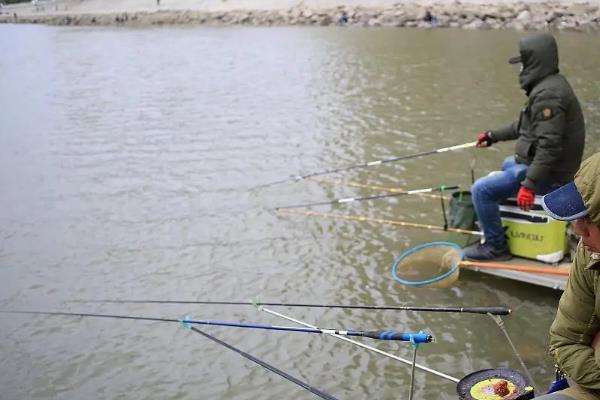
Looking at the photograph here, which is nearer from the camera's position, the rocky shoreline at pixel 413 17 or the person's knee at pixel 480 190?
the person's knee at pixel 480 190

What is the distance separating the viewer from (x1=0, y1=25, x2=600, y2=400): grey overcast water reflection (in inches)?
231

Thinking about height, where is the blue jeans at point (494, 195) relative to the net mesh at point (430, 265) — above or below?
above

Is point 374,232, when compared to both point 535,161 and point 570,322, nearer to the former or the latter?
point 535,161

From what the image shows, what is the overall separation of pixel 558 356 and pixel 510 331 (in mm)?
2805

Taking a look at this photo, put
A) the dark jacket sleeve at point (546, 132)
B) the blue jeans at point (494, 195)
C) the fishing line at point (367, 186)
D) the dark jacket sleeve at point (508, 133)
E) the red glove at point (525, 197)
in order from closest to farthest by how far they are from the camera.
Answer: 1. the dark jacket sleeve at point (546, 132)
2. the red glove at point (525, 197)
3. the blue jeans at point (494, 195)
4. the dark jacket sleeve at point (508, 133)
5. the fishing line at point (367, 186)

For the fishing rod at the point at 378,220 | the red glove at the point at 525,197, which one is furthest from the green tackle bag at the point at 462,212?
the red glove at the point at 525,197

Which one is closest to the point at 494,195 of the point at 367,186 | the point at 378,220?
the point at 378,220

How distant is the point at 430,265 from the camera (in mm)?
7059

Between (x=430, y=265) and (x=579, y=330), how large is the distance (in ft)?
12.5

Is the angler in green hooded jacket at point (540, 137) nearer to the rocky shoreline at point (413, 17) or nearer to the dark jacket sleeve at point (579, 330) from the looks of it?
the dark jacket sleeve at point (579, 330)

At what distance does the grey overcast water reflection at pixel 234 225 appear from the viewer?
5.88 meters

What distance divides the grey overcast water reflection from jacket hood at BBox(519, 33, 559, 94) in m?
2.08

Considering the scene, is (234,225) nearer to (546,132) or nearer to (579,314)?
(546,132)

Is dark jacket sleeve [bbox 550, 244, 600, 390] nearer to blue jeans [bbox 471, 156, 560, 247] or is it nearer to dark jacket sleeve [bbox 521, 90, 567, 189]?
dark jacket sleeve [bbox 521, 90, 567, 189]
